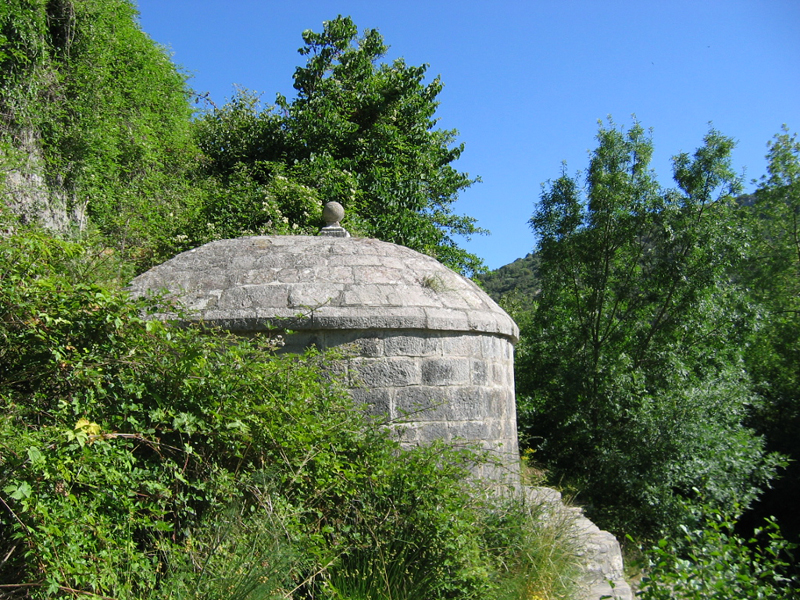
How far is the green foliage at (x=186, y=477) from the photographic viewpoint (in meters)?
2.69

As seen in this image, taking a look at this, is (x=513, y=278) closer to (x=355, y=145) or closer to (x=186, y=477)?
(x=355, y=145)

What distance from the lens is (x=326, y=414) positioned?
384 centimetres

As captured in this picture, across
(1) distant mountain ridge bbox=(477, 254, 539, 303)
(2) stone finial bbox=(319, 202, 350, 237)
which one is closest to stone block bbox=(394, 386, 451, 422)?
(2) stone finial bbox=(319, 202, 350, 237)

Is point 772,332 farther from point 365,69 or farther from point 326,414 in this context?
point 326,414

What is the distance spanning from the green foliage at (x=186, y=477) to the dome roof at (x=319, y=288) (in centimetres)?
76

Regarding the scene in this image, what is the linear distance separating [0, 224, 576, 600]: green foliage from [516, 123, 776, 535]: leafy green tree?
6.38 metres

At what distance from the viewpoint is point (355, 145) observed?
1149 centimetres

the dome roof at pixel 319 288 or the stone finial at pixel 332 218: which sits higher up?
the stone finial at pixel 332 218

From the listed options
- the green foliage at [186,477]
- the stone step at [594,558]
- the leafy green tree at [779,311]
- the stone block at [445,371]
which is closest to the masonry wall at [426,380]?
the stone block at [445,371]

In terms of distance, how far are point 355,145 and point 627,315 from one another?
5.65m

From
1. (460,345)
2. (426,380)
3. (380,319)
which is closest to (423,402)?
(426,380)

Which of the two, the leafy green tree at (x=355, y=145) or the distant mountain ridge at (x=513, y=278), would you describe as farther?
the distant mountain ridge at (x=513, y=278)

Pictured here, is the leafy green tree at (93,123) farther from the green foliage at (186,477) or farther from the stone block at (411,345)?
the green foliage at (186,477)

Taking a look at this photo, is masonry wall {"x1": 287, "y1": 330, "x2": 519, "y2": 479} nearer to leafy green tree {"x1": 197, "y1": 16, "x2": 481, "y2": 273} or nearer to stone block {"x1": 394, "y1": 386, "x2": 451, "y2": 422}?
stone block {"x1": 394, "y1": 386, "x2": 451, "y2": 422}
